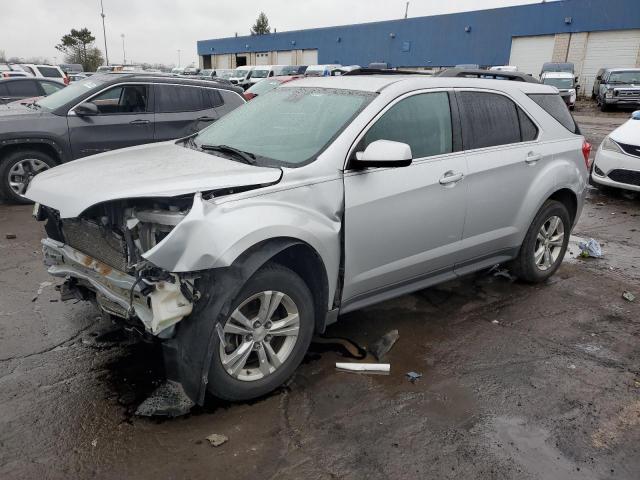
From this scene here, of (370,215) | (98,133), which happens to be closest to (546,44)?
(98,133)

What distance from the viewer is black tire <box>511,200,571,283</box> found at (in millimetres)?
4812

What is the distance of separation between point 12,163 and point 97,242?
523 cm

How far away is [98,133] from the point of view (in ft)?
24.8

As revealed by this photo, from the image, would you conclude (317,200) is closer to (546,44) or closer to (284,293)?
(284,293)

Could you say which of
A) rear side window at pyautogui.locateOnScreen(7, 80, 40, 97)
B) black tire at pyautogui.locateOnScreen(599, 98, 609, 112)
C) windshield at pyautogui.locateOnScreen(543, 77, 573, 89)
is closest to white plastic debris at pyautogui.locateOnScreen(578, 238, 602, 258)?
rear side window at pyautogui.locateOnScreen(7, 80, 40, 97)

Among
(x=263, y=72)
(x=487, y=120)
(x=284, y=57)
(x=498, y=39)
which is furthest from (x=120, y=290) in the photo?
(x=284, y=57)

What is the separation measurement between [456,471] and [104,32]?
66002 mm

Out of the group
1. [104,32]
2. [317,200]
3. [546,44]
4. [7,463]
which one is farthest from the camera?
[104,32]

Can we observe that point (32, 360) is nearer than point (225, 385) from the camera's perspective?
No

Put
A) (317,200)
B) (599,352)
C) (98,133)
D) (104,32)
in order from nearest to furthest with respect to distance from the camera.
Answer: (317,200) → (599,352) → (98,133) → (104,32)

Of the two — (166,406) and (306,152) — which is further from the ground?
(306,152)

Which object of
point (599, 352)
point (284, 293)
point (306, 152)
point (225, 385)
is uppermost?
point (306, 152)

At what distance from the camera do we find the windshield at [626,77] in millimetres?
23969

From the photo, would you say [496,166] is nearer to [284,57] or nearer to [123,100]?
[123,100]
